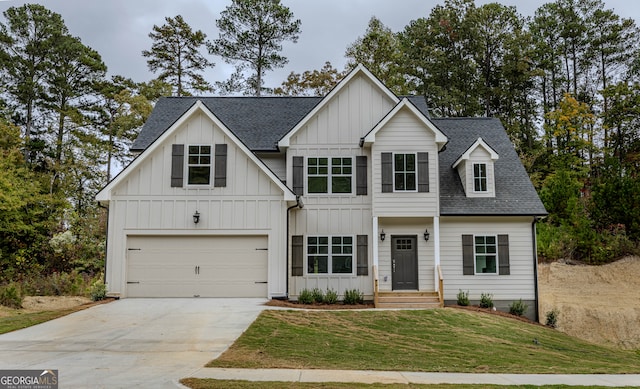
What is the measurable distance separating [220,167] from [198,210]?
5.05 feet

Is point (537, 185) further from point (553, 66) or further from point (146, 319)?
point (146, 319)

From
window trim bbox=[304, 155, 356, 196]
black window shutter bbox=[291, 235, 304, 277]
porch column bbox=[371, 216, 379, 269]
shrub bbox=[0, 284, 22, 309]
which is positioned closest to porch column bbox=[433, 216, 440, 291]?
porch column bbox=[371, 216, 379, 269]

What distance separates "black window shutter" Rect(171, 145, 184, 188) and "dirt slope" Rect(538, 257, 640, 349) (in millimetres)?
12764

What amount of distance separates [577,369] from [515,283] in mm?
7769

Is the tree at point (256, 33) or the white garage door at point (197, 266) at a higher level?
the tree at point (256, 33)

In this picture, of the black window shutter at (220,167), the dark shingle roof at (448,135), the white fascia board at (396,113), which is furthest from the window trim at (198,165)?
the white fascia board at (396,113)

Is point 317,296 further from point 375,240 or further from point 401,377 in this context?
point 401,377

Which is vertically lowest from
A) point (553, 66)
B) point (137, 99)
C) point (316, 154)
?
point (316, 154)

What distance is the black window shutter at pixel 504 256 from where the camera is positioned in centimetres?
1731

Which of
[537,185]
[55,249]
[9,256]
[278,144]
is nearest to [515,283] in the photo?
[278,144]

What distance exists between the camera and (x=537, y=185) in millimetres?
32812

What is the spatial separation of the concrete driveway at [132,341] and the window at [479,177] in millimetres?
8480

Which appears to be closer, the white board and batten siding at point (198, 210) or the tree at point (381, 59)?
the white board and batten siding at point (198, 210)

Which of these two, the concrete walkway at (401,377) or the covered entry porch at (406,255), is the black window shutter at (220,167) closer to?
the covered entry porch at (406,255)
